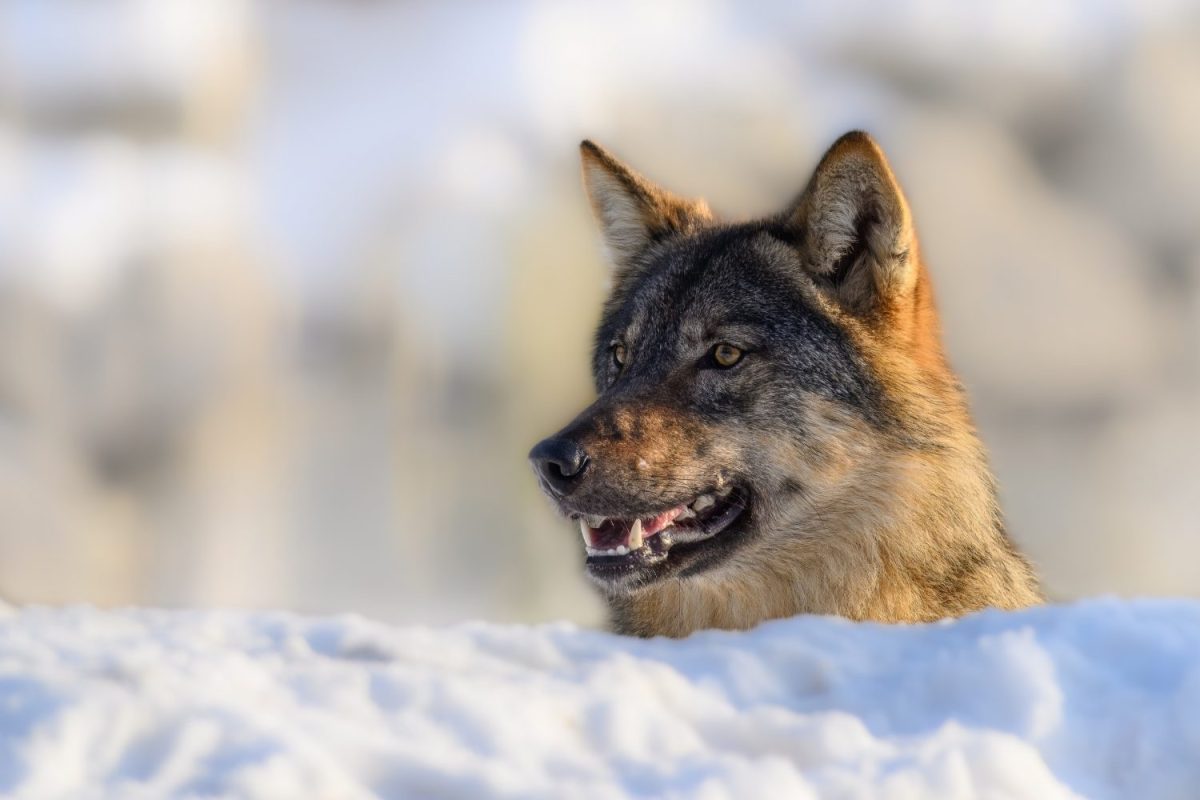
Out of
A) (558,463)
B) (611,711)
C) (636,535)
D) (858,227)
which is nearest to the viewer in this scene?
(611,711)

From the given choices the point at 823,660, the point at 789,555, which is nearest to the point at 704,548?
the point at 789,555

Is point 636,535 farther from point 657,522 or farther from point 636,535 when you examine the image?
point 657,522

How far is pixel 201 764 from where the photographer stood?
1.68m

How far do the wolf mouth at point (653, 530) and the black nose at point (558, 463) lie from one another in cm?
17

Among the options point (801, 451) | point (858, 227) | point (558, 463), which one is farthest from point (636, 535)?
point (858, 227)

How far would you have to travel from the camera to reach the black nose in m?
4.93

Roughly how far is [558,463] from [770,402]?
1202 mm

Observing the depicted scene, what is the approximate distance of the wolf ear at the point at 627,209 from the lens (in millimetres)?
7207

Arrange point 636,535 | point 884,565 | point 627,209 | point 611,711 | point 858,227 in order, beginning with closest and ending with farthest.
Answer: point 611,711, point 636,535, point 884,565, point 858,227, point 627,209

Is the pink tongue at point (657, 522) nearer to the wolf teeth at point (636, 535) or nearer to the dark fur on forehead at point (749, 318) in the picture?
the wolf teeth at point (636, 535)

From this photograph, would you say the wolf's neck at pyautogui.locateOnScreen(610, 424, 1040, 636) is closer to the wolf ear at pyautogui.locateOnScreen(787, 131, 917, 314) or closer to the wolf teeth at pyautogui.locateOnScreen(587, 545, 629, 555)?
the wolf teeth at pyautogui.locateOnScreen(587, 545, 629, 555)

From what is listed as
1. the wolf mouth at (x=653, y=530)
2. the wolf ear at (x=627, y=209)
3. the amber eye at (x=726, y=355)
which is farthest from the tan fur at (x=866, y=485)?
the wolf ear at (x=627, y=209)

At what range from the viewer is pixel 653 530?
5.24m

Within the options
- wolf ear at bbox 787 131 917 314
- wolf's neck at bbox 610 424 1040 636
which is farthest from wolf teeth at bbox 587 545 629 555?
wolf ear at bbox 787 131 917 314
